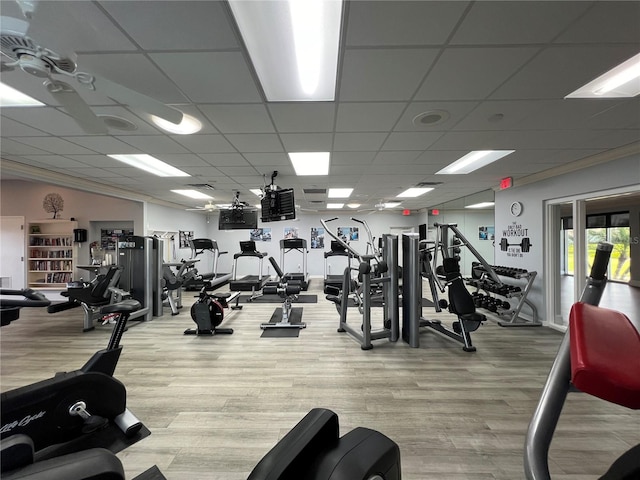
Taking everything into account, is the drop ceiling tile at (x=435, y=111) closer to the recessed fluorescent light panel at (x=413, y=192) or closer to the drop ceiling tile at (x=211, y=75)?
the drop ceiling tile at (x=211, y=75)

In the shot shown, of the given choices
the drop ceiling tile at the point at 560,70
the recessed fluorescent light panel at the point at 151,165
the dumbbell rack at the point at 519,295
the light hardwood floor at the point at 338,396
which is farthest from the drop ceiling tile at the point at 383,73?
the dumbbell rack at the point at 519,295

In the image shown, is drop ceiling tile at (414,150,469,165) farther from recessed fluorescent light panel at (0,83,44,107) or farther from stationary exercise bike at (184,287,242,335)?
recessed fluorescent light panel at (0,83,44,107)

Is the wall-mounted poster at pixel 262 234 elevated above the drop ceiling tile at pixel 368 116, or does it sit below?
below

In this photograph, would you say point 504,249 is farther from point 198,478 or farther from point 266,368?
point 198,478

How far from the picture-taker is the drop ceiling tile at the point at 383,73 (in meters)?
1.65

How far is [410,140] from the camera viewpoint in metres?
3.01

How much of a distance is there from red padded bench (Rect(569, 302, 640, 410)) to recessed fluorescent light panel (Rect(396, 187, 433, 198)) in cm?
564

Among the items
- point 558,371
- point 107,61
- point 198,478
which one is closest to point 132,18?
point 107,61

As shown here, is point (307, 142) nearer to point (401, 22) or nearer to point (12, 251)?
point (401, 22)

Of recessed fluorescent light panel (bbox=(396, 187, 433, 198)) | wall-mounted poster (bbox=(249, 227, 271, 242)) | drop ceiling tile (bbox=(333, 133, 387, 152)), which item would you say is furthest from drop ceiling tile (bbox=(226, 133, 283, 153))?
wall-mounted poster (bbox=(249, 227, 271, 242))

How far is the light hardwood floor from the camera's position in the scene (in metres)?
1.75

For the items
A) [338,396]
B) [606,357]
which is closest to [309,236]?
[338,396]

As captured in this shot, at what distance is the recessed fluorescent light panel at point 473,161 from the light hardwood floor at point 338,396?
2582 millimetres

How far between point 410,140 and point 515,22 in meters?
1.59
